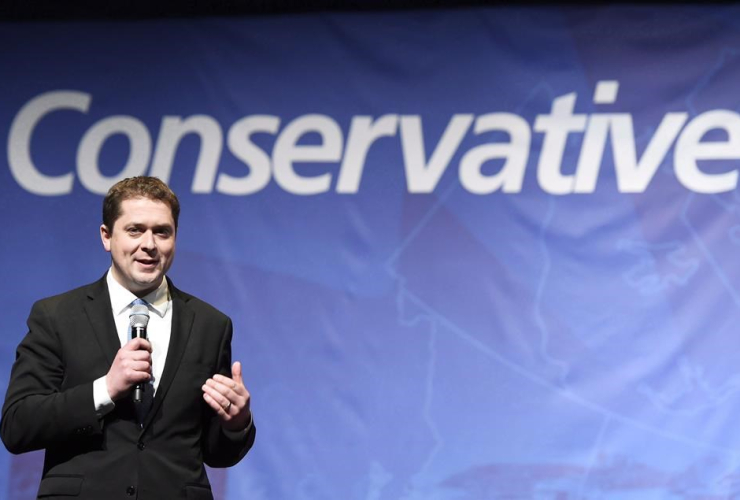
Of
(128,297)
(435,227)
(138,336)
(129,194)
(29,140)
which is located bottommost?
(138,336)

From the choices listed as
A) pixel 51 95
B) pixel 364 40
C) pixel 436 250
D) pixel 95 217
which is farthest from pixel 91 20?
pixel 436 250

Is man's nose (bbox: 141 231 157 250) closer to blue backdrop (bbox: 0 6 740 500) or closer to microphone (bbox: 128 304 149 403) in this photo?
microphone (bbox: 128 304 149 403)

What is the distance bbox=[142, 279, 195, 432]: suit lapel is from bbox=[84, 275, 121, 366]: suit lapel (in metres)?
0.11

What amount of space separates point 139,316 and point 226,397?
0.23m

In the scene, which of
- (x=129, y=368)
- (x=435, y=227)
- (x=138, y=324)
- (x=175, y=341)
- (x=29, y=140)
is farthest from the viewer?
(x=29, y=140)

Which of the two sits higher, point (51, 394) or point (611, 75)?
point (611, 75)

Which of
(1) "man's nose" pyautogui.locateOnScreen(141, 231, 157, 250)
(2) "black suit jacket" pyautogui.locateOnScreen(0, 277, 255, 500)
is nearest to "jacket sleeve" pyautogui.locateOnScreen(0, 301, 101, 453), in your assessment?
(2) "black suit jacket" pyautogui.locateOnScreen(0, 277, 255, 500)

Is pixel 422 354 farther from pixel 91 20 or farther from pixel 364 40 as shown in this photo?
pixel 91 20

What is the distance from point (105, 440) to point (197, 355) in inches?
9.8

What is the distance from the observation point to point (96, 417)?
6.79 ft

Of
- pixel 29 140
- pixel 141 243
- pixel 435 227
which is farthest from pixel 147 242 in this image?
pixel 29 140

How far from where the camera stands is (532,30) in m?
4.07

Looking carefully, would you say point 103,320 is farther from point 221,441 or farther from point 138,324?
point 221,441

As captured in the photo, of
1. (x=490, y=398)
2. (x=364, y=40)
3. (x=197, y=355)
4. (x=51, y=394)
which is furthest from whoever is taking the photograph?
(x=364, y=40)
